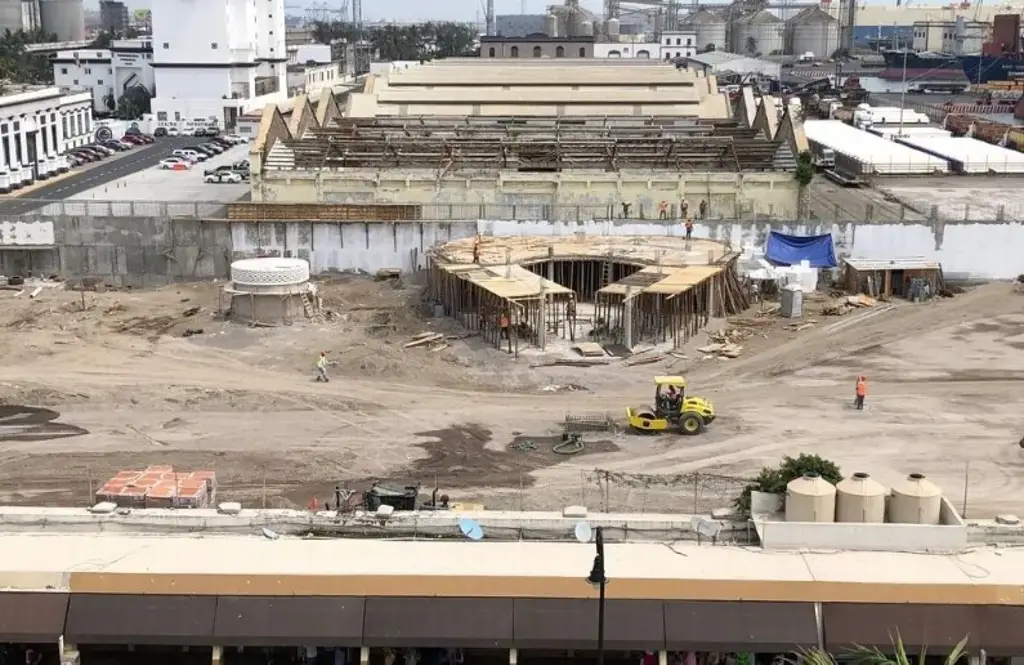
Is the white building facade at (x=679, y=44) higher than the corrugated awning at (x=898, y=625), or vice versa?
the white building facade at (x=679, y=44)

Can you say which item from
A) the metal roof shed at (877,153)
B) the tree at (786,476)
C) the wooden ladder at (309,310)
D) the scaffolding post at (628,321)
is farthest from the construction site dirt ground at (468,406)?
the metal roof shed at (877,153)

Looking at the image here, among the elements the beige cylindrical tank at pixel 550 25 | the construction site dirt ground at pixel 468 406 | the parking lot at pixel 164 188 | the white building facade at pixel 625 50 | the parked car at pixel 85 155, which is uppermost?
the beige cylindrical tank at pixel 550 25

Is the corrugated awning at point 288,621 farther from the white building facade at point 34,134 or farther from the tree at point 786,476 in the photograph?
the white building facade at point 34,134

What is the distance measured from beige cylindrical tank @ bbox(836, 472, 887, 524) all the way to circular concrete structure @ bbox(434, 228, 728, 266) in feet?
84.0

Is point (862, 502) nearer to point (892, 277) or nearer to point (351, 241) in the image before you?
point (892, 277)

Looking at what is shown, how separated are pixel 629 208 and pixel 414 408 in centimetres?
2300

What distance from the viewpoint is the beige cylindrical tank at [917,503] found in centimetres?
1744

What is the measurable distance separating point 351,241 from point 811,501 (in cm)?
3377

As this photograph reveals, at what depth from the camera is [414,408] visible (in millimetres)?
32781

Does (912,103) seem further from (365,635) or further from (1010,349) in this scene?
(365,635)

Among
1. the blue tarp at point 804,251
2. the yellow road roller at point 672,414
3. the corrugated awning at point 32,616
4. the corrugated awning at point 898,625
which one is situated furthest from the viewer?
the blue tarp at point 804,251

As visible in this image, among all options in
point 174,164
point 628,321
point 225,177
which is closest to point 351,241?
point 628,321

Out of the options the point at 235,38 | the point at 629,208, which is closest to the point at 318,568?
the point at 629,208

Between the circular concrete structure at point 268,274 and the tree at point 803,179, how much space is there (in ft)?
77.1
